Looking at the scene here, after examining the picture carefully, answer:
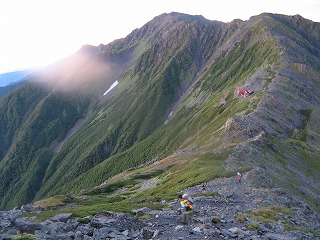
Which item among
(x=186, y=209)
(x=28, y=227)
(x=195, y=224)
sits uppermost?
(x=28, y=227)

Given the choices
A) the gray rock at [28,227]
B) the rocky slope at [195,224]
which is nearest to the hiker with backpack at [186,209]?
the rocky slope at [195,224]

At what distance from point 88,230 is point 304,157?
8091 centimetres

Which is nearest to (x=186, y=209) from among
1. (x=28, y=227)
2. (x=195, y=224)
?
(x=195, y=224)

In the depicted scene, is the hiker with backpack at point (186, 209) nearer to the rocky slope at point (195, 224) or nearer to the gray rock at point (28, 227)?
the rocky slope at point (195, 224)

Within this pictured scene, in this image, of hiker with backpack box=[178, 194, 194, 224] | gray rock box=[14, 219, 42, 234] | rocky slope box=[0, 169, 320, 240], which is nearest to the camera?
rocky slope box=[0, 169, 320, 240]

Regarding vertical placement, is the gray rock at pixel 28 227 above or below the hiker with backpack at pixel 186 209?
above

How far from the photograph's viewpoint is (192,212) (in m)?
38.5

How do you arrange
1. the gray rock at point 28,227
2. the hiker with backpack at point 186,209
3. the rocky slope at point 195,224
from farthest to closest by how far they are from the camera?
the hiker with backpack at point 186,209
the gray rock at point 28,227
the rocky slope at point 195,224

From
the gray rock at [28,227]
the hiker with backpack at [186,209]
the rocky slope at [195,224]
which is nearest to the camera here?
the rocky slope at [195,224]

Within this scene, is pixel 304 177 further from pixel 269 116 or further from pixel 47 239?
pixel 47 239

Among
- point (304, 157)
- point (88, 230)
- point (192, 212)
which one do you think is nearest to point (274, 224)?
point (192, 212)

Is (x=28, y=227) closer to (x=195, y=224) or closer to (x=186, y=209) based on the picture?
(x=186, y=209)

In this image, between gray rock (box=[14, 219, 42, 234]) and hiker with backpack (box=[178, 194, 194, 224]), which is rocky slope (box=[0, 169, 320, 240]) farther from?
hiker with backpack (box=[178, 194, 194, 224])

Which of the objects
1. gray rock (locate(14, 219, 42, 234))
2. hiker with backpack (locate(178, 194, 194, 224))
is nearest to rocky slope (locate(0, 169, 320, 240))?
gray rock (locate(14, 219, 42, 234))
